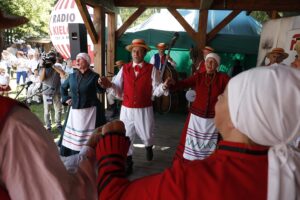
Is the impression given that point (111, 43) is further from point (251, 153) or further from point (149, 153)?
point (251, 153)

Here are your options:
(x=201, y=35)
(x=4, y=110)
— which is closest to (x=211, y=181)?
(x=4, y=110)

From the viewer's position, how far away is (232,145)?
3.16 ft

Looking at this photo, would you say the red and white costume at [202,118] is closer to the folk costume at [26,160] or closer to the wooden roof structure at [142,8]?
the wooden roof structure at [142,8]

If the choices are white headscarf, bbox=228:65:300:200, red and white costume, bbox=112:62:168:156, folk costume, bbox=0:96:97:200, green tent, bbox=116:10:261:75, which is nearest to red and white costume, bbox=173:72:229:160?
red and white costume, bbox=112:62:168:156

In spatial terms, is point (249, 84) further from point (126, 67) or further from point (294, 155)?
point (126, 67)

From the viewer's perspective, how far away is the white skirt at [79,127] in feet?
12.2

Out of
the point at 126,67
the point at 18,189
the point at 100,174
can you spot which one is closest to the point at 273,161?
the point at 100,174

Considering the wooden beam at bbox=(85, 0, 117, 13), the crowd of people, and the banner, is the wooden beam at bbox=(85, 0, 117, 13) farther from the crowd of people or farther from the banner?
the crowd of people

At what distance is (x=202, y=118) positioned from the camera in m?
3.57

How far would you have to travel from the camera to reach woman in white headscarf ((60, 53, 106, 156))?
12.2 feet

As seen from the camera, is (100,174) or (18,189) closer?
(18,189)

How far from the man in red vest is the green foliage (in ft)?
50.7

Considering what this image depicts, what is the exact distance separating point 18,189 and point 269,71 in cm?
86

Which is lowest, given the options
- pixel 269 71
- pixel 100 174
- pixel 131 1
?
pixel 100 174
